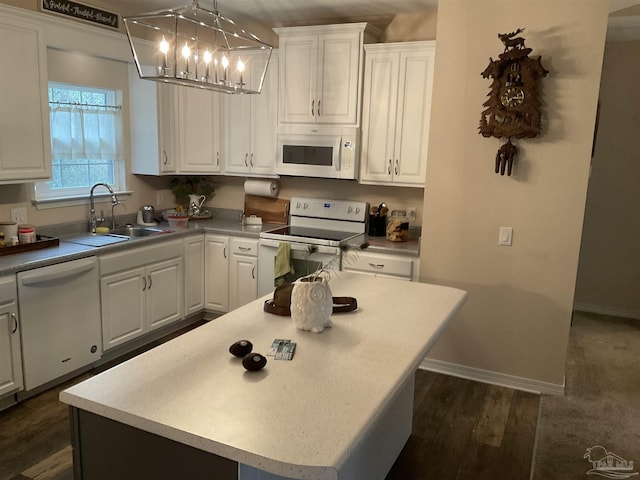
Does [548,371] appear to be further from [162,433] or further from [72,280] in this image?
[72,280]

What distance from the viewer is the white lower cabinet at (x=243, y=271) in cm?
441

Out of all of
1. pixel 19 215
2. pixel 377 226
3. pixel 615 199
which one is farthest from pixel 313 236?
pixel 615 199

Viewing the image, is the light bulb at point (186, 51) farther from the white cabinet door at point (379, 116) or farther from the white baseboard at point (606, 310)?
the white baseboard at point (606, 310)

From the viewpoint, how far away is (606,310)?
17.3 feet

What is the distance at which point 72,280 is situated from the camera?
3.36 metres

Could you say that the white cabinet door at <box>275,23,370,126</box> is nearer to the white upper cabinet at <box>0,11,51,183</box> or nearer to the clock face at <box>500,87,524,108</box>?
the clock face at <box>500,87,524,108</box>

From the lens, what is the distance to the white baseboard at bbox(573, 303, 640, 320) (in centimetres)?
516

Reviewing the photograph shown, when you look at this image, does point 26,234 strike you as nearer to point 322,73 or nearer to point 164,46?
point 164,46

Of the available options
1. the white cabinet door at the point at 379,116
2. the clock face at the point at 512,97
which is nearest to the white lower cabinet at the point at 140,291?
the white cabinet door at the point at 379,116

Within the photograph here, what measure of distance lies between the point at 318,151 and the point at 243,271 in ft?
3.91

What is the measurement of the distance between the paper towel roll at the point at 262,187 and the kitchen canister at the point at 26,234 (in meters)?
1.90

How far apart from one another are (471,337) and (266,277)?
5.55 ft

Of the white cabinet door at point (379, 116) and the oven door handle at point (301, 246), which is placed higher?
the white cabinet door at point (379, 116)

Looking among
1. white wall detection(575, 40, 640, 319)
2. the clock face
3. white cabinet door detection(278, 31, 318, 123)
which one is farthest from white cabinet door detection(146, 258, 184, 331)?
white wall detection(575, 40, 640, 319)
